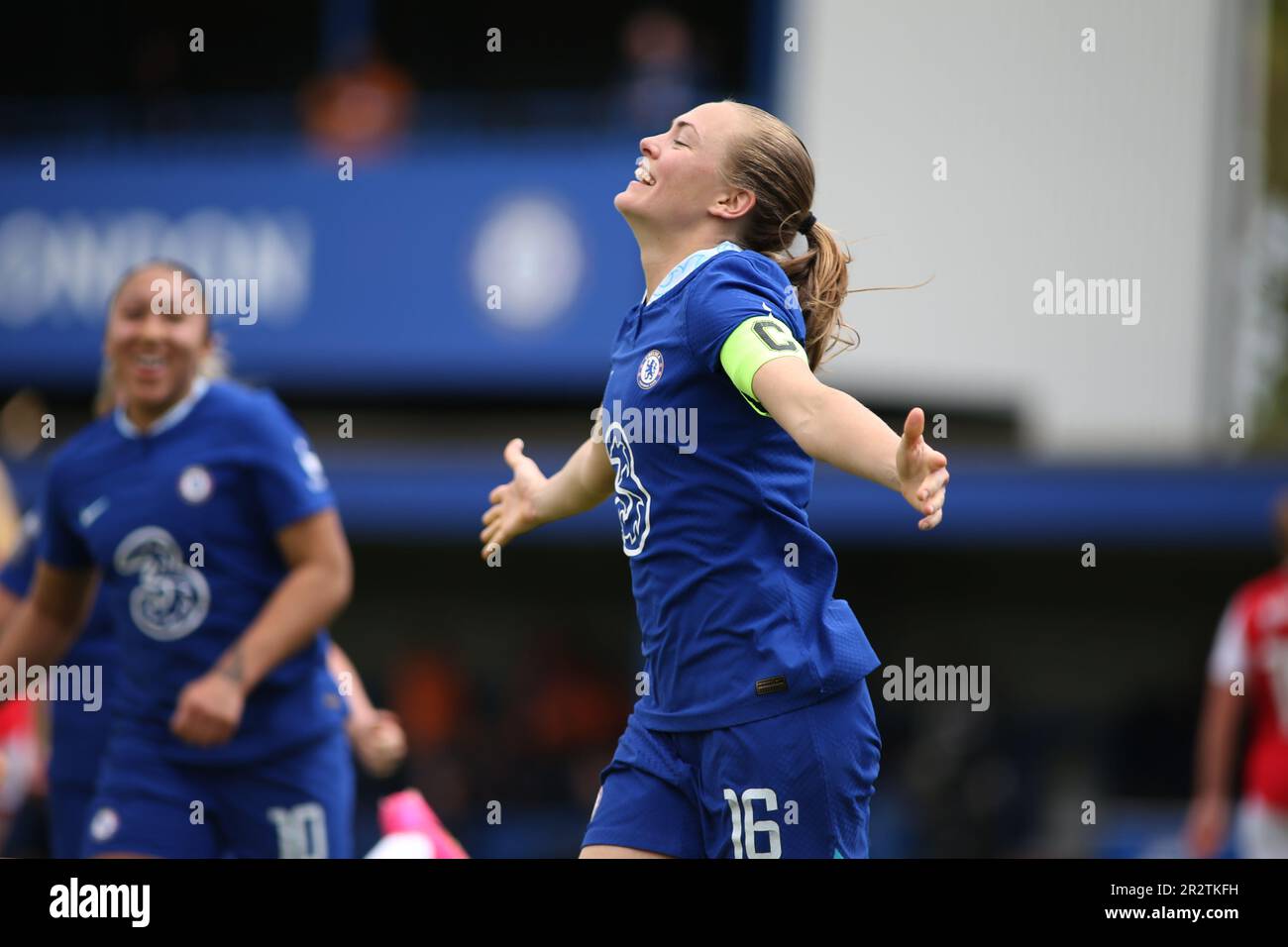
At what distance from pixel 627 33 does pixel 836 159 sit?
2.80 metres

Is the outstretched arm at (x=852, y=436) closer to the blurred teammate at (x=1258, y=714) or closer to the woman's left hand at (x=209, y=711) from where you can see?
the woman's left hand at (x=209, y=711)

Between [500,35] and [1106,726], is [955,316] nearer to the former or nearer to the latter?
[1106,726]

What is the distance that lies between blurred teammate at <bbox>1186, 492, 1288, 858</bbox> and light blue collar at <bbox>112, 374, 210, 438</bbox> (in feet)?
17.1

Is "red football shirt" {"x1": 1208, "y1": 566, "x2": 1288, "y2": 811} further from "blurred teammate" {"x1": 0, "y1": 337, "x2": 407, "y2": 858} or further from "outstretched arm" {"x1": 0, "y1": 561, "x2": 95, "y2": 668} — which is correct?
"outstretched arm" {"x1": 0, "y1": 561, "x2": 95, "y2": 668}

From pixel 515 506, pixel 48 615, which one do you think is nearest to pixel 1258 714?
pixel 515 506

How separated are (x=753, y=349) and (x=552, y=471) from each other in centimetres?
858

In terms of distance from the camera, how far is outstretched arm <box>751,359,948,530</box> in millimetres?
3555

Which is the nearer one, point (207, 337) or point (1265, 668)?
point (207, 337)

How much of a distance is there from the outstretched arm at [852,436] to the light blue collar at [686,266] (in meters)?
0.40

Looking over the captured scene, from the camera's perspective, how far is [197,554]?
220 inches

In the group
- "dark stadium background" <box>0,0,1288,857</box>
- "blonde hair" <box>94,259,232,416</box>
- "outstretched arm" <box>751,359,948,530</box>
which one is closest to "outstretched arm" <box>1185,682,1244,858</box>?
"dark stadium background" <box>0,0,1288,857</box>

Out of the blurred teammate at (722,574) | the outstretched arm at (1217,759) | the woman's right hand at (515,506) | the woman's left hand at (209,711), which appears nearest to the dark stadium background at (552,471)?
the outstretched arm at (1217,759)

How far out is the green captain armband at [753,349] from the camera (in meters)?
3.93

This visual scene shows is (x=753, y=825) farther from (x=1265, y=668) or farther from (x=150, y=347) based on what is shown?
(x=1265, y=668)
